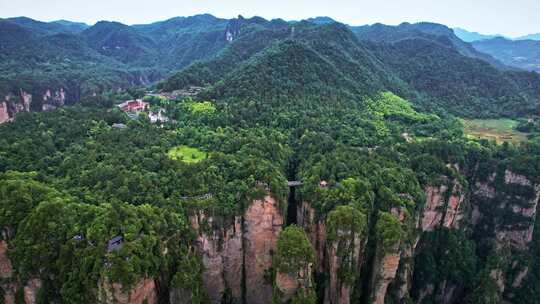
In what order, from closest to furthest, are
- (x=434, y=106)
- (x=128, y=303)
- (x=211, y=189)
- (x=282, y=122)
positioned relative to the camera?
(x=128, y=303) < (x=211, y=189) < (x=282, y=122) < (x=434, y=106)

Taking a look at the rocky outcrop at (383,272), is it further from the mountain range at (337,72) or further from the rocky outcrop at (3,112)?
the rocky outcrop at (3,112)

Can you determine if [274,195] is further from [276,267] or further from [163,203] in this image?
[163,203]

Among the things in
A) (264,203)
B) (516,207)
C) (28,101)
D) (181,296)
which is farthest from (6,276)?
(28,101)

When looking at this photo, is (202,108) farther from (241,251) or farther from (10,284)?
(10,284)

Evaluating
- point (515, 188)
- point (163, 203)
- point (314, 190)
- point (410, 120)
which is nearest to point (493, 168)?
point (515, 188)

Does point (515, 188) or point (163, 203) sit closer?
point (163, 203)

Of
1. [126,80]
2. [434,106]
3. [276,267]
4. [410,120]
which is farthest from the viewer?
[126,80]

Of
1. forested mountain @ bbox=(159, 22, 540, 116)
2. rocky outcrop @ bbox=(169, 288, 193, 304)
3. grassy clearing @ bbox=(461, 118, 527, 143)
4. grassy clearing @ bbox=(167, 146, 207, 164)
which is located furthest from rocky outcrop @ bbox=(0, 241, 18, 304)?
grassy clearing @ bbox=(461, 118, 527, 143)

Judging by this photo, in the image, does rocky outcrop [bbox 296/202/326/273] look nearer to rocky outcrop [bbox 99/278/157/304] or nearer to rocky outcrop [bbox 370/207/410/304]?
rocky outcrop [bbox 370/207/410/304]

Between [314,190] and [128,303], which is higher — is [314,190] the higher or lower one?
the higher one
